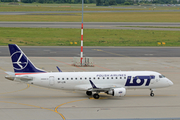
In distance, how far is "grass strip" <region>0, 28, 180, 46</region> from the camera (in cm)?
8756

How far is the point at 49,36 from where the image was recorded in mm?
97438

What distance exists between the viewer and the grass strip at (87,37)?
87.6m

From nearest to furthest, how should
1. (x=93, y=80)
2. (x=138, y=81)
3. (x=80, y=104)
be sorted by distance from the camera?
(x=80, y=104) → (x=93, y=80) → (x=138, y=81)

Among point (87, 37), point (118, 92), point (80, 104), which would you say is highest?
point (118, 92)

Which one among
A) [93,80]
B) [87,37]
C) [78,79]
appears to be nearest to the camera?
[78,79]

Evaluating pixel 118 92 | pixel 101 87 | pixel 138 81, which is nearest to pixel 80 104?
pixel 101 87

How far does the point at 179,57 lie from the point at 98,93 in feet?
118

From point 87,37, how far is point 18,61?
A: 6365cm

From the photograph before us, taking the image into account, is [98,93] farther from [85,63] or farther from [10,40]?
[10,40]

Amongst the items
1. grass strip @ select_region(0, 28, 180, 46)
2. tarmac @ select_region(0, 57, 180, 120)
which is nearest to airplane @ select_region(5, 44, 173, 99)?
tarmac @ select_region(0, 57, 180, 120)

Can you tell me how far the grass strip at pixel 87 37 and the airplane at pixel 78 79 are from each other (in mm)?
50506

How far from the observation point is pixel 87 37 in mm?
96625

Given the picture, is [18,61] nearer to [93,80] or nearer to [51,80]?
[51,80]

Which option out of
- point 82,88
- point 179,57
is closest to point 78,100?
point 82,88
